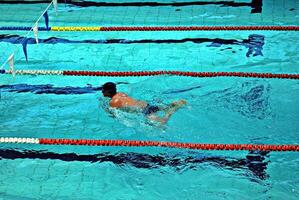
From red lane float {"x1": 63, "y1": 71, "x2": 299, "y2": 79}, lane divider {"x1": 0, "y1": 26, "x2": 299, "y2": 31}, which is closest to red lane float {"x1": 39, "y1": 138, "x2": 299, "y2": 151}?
red lane float {"x1": 63, "y1": 71, "x2": 299, "y2": 79}

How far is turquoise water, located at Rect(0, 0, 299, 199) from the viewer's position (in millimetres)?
3609

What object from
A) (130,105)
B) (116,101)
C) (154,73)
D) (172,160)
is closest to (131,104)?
(130,105)

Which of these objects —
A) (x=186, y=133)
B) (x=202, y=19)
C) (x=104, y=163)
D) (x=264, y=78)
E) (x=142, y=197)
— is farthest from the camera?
(x=202, y=19)

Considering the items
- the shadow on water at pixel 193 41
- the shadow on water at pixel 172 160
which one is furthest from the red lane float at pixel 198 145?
the shadow on water at pixel 193 41

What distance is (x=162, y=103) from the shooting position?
455cm

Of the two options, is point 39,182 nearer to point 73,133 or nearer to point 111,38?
point 73,133

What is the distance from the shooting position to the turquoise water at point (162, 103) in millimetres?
3609

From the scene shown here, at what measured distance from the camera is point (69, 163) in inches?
151

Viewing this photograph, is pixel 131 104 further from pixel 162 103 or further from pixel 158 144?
pixel 158 144

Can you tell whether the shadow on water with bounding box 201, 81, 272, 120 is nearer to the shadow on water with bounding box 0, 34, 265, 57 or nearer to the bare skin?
the bare skin

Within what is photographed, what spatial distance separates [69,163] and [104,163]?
0.90 feet

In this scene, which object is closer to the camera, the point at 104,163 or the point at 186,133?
the point at 104,163

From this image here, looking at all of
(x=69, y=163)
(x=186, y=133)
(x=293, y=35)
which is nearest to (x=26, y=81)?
(x=69, y=163)

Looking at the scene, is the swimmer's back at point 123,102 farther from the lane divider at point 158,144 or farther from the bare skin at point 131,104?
the lane divider at point 158,144
